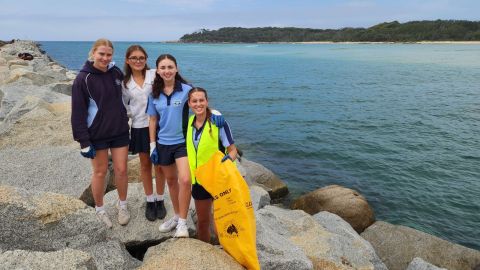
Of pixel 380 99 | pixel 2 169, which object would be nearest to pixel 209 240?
pixel 2 169

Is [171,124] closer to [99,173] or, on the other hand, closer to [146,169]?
[146,169]

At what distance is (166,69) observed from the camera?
5082 millimetres

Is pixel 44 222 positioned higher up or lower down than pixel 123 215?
higher up

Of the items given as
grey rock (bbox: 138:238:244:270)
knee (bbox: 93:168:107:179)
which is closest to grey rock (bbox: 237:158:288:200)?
knee (bbox: 93:168:107:179)

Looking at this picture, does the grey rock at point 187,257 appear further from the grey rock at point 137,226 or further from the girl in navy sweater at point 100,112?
the girl in navy sweater at point 100,112

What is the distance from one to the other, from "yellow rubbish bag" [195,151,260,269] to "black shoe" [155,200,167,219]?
1445 mm

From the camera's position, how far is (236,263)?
189 inches

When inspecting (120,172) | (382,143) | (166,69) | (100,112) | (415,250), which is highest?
(166,69)

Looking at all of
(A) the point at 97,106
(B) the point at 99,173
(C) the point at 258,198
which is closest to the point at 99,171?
(B) the point at 99,173

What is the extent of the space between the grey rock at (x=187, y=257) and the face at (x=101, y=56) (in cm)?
253

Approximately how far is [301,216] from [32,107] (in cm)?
831

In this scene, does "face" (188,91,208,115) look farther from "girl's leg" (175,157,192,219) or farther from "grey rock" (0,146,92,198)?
"grey rock" (0,146,92,198)

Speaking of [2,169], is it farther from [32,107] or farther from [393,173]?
[393,173]

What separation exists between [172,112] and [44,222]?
6.59ft
